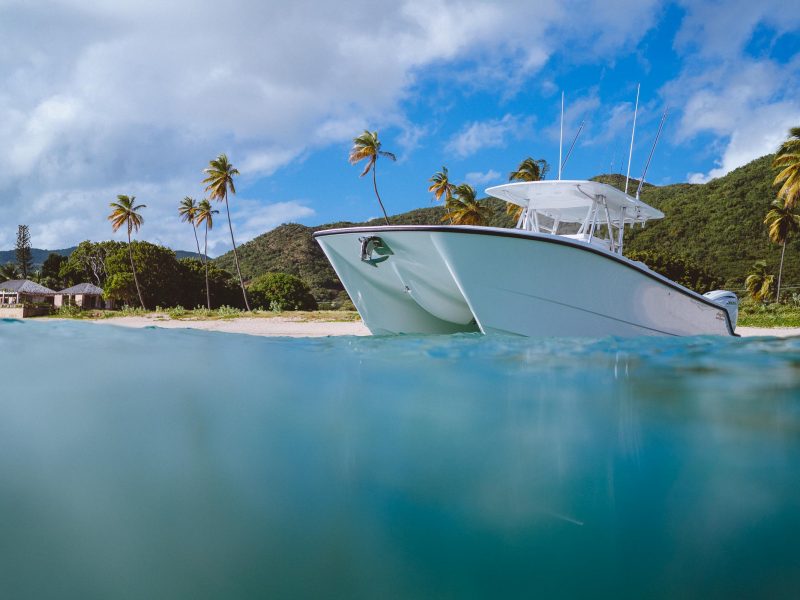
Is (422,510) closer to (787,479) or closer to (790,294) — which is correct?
(787,479)

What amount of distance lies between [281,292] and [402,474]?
3993 cm

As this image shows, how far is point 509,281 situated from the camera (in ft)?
28.4

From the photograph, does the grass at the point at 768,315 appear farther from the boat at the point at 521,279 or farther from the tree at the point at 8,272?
the tree at the point at 8,272

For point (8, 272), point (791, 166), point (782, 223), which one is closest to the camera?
point (791, 166)

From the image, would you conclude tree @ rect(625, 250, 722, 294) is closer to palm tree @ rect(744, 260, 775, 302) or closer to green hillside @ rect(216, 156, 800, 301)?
green hillside @ rect(216, 156, 800, 301)

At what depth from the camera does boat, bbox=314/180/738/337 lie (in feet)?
27.9

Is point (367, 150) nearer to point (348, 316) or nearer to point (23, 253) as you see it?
point (348, 316)

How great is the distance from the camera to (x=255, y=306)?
44.0m

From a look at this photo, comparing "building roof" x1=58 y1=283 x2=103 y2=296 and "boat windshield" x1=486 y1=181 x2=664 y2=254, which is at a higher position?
"building roof" x1=58 y1=283 x2=103 y2=296

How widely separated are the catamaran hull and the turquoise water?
6.18ft

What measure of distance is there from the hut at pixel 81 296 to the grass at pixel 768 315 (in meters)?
43.5

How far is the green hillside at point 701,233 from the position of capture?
4244 centimetres

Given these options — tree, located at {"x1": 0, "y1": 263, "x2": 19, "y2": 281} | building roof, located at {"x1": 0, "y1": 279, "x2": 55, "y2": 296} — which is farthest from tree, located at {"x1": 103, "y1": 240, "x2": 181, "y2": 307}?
tree, located at {"x1": 0, "y1": 263, "x2": 19, "y2": 281}

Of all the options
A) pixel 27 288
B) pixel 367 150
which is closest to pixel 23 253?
pixel 27 288
